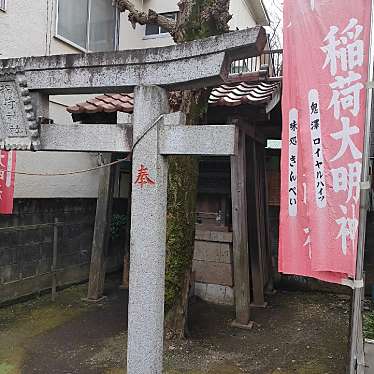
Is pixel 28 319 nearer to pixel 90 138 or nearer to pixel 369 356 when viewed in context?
pixel 90 138

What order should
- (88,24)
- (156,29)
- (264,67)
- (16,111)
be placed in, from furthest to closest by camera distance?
(156,29) < (88,24) < (264,67) < (16,111)

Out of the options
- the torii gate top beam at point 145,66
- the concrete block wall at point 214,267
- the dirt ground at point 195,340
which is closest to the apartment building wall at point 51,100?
the dirt ground at point 195,340

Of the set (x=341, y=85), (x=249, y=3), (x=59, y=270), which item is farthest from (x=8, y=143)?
(x=249, y=3)

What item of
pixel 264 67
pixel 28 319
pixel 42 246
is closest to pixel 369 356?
pixel 28 319

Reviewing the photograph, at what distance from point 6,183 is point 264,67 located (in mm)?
5900

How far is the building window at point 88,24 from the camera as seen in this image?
30.1 feet

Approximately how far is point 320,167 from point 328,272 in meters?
1.00

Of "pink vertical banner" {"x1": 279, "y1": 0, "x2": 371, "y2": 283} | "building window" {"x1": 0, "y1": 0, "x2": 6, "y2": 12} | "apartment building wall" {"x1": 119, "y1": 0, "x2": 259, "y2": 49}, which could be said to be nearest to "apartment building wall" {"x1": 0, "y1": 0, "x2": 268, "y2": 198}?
"building window" {"x1": 0, "y1": 0, "x2": 6, "y2": 12}

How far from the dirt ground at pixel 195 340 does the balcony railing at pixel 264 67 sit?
15.9 feet

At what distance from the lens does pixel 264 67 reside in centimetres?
923

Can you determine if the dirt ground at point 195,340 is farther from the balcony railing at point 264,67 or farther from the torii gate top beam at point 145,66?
the balcony railing at point 264,67

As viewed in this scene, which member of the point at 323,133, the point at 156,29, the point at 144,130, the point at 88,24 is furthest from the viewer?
the point at 156,29

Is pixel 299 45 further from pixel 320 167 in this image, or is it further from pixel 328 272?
pixel 328 272

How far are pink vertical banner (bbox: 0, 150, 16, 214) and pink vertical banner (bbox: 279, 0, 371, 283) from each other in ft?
16.3
